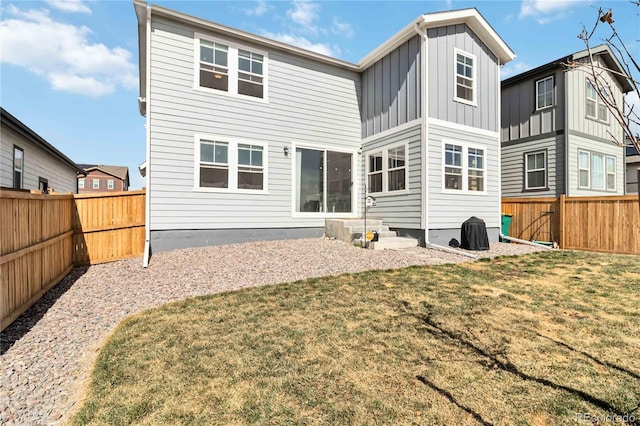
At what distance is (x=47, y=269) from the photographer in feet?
16.9

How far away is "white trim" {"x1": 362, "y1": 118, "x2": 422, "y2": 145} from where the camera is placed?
29.8ft

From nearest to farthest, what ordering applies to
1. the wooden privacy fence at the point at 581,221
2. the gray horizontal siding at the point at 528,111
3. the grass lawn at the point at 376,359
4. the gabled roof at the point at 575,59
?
the grass lawn at the point at 376,359
the wooden privacy fence at the point at 581,221
the gabled roof at the point at 575,59
the gray horizontal siding at the point at 528,111

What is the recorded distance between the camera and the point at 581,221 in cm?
976

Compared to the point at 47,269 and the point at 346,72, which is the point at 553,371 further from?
the point at 346,72

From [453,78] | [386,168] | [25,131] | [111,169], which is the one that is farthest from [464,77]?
[111,169]

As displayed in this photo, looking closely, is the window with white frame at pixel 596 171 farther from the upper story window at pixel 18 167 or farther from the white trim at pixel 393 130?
the upper story window at pixel 18 167

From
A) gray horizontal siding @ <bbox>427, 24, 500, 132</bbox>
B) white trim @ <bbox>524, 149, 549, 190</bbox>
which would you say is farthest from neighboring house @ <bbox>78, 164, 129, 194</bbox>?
white trim @ <bbox>524, 149, 549, 190</bbox>

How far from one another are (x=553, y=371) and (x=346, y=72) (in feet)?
35.0

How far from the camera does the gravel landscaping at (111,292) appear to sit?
266 cm

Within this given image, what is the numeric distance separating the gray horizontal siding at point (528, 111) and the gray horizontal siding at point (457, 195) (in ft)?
11.6

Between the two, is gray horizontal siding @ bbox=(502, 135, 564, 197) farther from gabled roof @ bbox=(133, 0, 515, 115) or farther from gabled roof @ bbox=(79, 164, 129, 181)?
gabled roof @ bbox=(79, 164, 129, 181)

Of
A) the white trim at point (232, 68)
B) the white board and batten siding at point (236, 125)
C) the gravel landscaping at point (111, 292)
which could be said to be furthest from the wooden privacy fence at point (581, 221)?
the white trim at point (232, 68)

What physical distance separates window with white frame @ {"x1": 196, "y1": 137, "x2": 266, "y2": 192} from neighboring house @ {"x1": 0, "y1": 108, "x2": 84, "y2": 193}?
349 centimetres

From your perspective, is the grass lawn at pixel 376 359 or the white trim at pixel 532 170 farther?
the white trim at pixel 532 170
